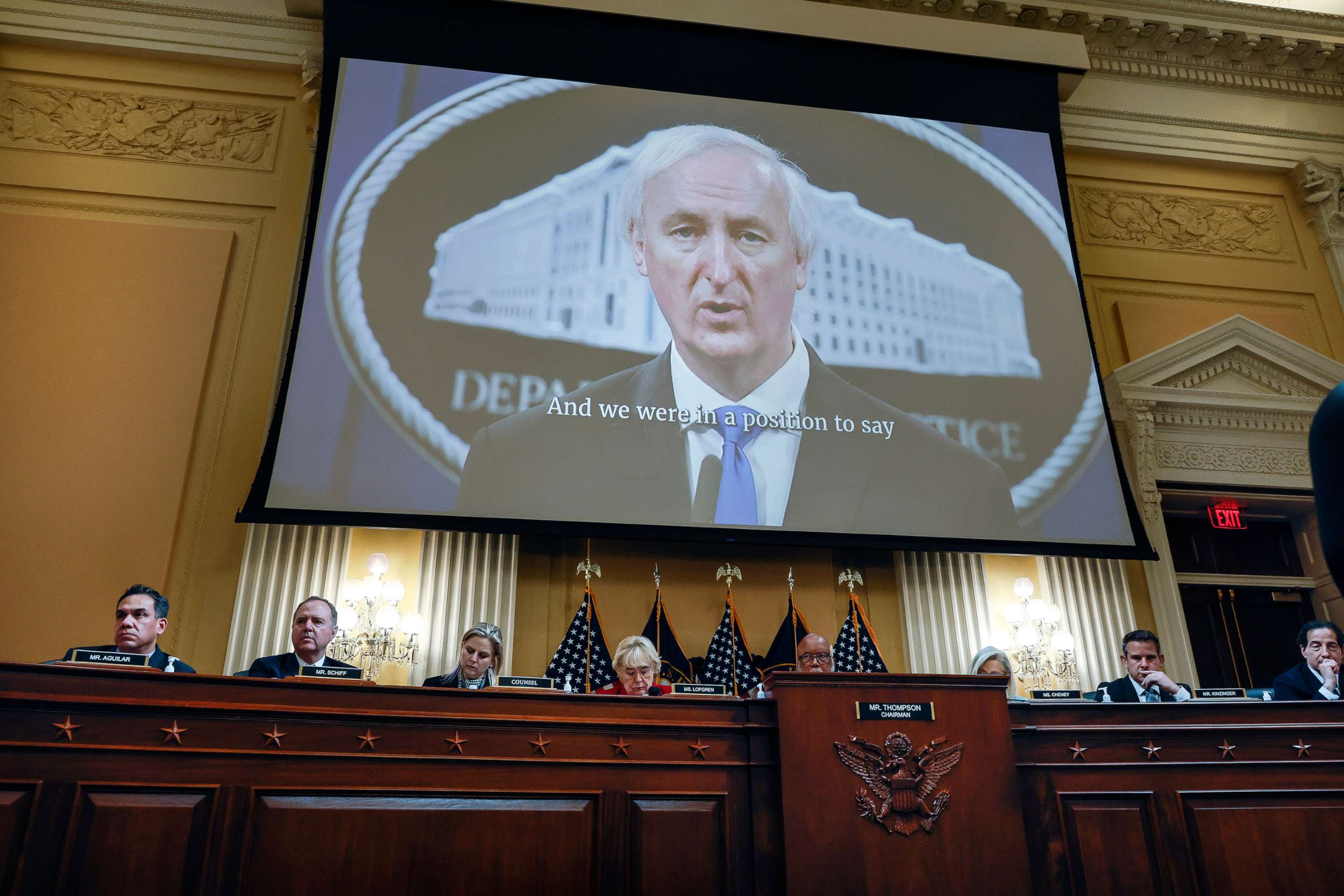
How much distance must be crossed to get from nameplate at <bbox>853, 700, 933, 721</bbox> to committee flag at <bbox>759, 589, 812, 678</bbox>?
7.80 ft

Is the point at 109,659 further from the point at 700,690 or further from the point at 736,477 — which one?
the point at 736,477

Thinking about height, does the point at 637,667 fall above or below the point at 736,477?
below

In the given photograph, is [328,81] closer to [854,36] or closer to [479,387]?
[479,387]

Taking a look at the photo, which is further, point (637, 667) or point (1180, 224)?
point (1180, 224)

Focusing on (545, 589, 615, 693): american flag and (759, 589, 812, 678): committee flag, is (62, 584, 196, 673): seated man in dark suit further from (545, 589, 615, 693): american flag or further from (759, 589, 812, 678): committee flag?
(759, 589, 812, 678): committee flag

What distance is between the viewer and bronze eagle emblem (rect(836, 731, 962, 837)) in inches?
117

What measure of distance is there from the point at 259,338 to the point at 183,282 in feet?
1.84

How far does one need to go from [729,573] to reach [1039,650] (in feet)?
5.99

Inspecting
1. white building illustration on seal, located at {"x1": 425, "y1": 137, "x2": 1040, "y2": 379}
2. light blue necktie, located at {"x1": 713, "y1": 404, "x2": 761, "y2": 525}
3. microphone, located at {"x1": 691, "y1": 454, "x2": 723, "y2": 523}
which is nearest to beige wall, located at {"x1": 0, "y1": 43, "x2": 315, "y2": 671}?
white building illustration on seal, located at {"x1": 425, "y1": 137, "x2": 1040, "y2": 379}

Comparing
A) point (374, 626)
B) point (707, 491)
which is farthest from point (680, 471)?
point (374, 626)

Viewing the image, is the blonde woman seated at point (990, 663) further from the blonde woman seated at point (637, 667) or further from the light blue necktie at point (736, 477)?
the blonde woman seated at point (637, 667)

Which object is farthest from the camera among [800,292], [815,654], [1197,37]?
[1197,37]

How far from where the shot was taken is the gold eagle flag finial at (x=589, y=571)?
563 cm

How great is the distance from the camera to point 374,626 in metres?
5.16
